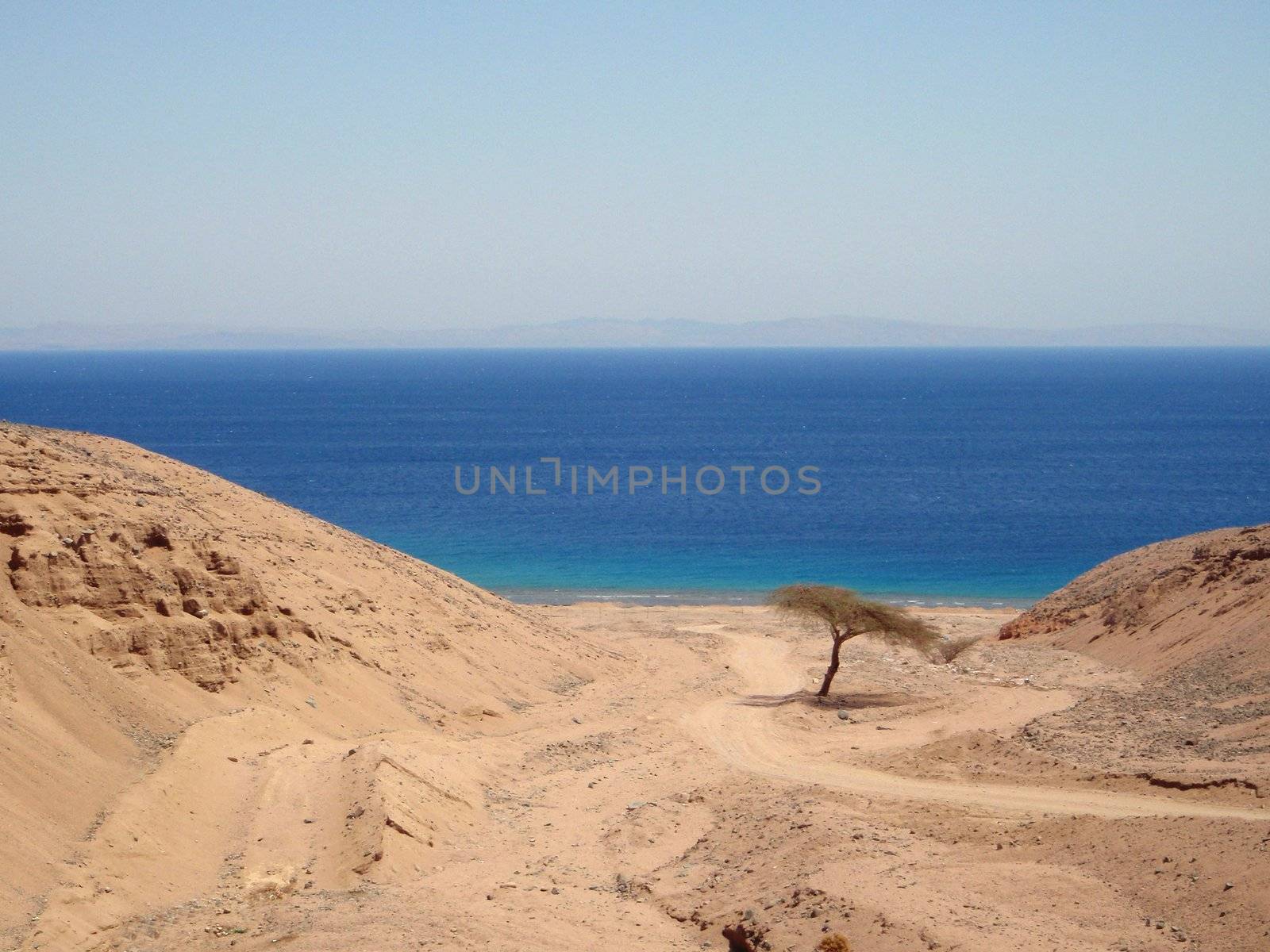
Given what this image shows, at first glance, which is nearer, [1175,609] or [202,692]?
[202,692]

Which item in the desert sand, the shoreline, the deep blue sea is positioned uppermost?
the desert sand

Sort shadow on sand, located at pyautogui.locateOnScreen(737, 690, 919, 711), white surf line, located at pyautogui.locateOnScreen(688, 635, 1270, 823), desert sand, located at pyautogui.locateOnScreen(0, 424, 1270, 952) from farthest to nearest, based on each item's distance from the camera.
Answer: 1. shadow on sand, located at pyautogui.locateOnScreen(737, 690, 919, 711)
2. white surf line, located at pyautogui.locateOnScreen(688, 635, 1270, 823)
3. desert sand, located at pyautogui.locateOnScreen(0, 424, 1270, 952)

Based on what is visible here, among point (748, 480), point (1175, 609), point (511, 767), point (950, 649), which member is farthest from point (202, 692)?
point (748, 480)

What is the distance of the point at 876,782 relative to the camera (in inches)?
773

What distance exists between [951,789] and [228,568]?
1379 centimetres

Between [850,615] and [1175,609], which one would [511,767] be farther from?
[1175,609]

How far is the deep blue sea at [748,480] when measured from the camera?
5612cm

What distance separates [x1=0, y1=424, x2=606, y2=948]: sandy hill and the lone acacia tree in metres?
5.92

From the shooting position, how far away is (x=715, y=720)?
2566 cm

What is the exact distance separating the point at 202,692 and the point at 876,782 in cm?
1172

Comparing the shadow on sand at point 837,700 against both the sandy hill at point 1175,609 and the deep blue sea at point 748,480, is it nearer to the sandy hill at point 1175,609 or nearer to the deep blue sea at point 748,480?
the sandy hill at point 1175,609

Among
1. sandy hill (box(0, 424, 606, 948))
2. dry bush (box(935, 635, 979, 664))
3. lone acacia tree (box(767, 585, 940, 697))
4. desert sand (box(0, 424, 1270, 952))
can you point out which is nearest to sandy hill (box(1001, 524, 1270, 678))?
desert sand (box(0, 424, 1270, 952))

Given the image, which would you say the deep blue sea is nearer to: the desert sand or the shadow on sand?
the shadow on sand

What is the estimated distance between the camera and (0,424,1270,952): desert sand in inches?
517
